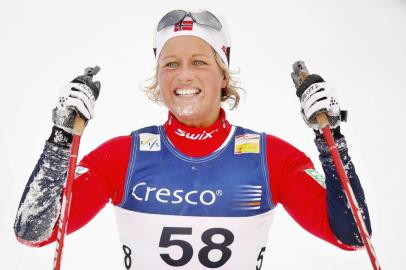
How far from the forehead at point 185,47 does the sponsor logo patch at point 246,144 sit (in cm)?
37

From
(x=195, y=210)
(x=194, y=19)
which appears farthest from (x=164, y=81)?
(x=195, y=210)

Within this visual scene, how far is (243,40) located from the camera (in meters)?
4.21

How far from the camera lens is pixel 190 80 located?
1.86m

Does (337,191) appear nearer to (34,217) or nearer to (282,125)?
(34,217)

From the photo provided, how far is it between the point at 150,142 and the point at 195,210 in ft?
1.12

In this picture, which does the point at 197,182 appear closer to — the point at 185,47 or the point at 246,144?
the point at 246,144

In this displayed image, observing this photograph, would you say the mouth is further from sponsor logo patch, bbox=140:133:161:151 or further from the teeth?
sponsor logo patch, bbox=140:133:161:151

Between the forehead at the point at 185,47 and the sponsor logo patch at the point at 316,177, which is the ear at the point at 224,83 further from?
the sponsor logo patch at the point at 316,177

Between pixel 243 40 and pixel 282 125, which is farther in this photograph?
pixel 243 40

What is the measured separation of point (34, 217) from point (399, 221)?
2.60m

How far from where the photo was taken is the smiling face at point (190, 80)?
6.10 ft

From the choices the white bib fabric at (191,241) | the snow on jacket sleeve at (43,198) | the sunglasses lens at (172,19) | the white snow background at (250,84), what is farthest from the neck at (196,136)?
the white snow background at (250,84)

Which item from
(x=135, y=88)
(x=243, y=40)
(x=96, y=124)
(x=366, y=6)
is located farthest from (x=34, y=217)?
(x=366, y=6)

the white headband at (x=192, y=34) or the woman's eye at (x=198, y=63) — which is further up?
the white headband at (x=192, y=34)
